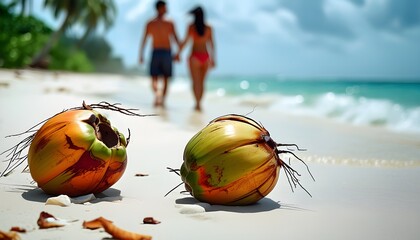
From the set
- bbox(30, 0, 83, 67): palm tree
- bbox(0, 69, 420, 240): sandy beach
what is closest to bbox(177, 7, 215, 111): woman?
bbox(0, 69, 420, 240): sandy beach

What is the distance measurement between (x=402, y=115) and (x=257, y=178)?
10501mm

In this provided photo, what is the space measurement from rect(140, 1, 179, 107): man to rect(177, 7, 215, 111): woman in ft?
1.42

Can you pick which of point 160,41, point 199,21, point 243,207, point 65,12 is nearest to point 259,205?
point 243,207

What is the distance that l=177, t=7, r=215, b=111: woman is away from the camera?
9805mm

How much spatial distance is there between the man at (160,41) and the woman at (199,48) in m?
0.43

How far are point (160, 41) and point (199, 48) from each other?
857 mm

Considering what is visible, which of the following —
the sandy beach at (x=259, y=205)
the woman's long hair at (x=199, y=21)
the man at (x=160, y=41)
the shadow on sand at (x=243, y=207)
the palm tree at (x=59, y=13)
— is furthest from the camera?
the palm tree at (x=59, y=13)

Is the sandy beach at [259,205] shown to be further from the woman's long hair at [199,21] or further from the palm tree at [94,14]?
the palm tree at [94,14]

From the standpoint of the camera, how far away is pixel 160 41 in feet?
34.6

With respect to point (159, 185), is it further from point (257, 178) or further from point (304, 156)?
point (304, 156)

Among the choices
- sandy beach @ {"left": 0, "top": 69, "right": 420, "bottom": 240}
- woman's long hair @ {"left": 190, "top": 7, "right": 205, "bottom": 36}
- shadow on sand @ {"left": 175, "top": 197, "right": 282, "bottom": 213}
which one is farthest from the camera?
woman's long hair @ {"left": 190, "top": 7, "right": 205, "bottom": 36}

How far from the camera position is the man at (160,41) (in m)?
10.4

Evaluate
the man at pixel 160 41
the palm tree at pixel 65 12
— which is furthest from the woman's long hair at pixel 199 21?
the palm tree at pixel 65 12

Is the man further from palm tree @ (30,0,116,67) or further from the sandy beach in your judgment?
palm tree @ (30,0,116,67)
